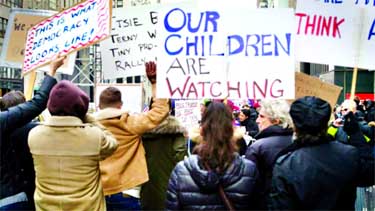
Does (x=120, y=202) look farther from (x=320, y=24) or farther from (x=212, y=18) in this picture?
(x=320, y=24)

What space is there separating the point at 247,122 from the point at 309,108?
7789 millimetres

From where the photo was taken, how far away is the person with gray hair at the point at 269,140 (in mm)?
4582

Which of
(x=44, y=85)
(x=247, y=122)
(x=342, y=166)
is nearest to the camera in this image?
(x=342, y=166)

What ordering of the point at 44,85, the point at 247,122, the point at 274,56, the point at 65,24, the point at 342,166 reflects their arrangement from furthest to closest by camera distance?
the point at 247,122, the point at 65,24, the point at 274,56, the point at 44,85, the point at 342,166

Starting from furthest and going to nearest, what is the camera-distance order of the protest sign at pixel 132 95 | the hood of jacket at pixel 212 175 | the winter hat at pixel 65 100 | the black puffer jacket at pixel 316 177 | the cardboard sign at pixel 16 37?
1. the protest sign at pixel 132 95
2. the cardboard sign at pixel 16 37
3. the winter hat at pixel 65 100
4. the hood of jacket at pixel 212 175
5. the black puffer jacket at pixel 316 177

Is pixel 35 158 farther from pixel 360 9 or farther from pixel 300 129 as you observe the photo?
pixel 360 9

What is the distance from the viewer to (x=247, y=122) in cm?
1164

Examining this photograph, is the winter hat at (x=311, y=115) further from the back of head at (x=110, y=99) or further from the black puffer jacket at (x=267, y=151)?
the back of head at (x=110, y=99)

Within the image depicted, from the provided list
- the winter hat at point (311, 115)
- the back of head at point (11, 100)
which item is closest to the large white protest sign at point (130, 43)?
the back of head at point (11, 100)

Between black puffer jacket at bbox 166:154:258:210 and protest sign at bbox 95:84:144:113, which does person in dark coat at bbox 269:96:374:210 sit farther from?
protest sign at bbox 95:84:144:113

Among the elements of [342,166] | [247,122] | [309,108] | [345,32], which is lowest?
[247,122]

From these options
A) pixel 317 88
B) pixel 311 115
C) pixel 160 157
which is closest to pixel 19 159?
pixel 160 157

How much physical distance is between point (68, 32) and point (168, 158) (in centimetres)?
156

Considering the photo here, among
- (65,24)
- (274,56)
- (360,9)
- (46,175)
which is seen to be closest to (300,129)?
(274,56)
